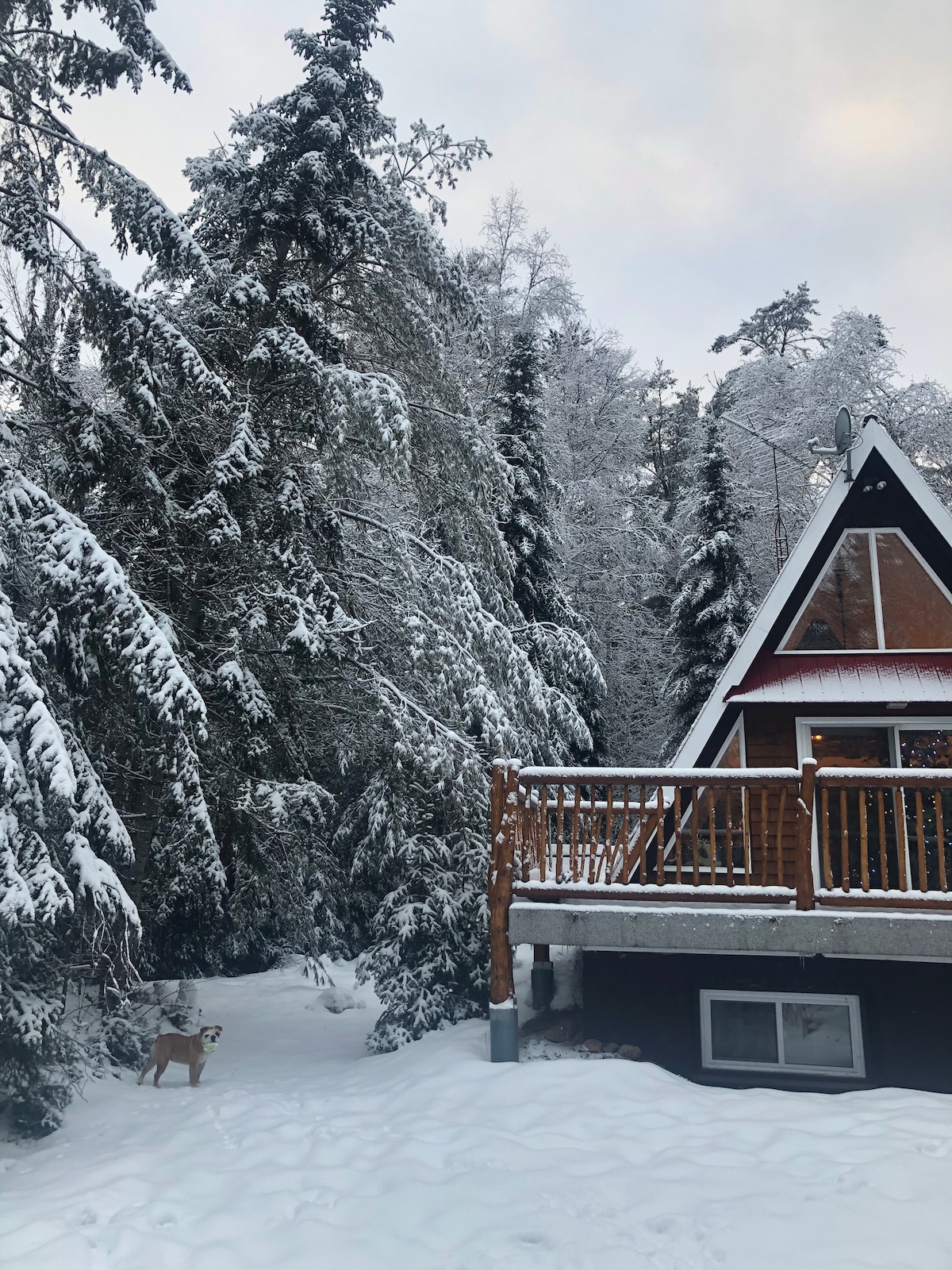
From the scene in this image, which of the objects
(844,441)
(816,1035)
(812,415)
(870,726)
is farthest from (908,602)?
(812,415)

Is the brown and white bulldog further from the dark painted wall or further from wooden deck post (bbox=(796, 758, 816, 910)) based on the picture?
wooden deck post (bbox=(796, 758, 816, 910))

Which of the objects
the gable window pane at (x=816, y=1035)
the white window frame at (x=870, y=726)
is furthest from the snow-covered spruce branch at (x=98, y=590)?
the white window frame at (x=870, y=726)

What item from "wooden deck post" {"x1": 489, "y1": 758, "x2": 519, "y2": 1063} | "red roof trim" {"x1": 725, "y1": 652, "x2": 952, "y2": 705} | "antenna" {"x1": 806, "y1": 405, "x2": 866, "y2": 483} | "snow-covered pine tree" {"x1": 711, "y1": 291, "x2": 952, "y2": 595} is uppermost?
"snow-covered pine tree" {"x1": 711, "y1": 291, "x2": 952, "y2": 595}

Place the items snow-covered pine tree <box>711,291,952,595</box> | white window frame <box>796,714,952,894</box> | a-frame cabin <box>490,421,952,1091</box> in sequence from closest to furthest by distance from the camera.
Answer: a-frame cabin <box>490,421,952,1091</box> → white window frame <box>796,714,952,894</box> → snow-covered pine tree <box>711,291,952,595</box>

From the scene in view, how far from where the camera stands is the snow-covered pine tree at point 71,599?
18.5 ft

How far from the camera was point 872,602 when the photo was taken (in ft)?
31.4

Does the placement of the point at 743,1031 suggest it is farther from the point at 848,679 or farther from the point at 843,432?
the point at 843,432

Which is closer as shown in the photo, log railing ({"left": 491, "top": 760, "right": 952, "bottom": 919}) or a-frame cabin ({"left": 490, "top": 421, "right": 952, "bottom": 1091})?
log railing ({"left": 491, "top": 760, "right": 952, "bottom": 919})

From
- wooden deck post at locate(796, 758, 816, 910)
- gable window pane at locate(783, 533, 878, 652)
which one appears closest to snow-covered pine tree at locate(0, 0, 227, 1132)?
wooden deck post at locate(796, 758, 816, 910)

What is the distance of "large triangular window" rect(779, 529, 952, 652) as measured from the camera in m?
9.48

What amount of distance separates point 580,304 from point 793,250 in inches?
511

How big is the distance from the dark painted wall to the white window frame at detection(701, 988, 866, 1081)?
1.8 inches

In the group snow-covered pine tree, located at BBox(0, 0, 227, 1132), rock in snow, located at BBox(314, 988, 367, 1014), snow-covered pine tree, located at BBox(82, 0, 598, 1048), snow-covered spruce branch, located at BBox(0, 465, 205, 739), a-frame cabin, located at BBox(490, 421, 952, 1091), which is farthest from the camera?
rock in snow, located at BBox(314, 988, 367, 1014)

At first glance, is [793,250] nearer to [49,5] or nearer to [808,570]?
[808,570]
